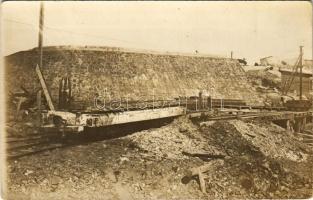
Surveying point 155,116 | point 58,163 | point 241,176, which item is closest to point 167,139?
point 155,116

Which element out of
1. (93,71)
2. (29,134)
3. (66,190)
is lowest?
(66,190)

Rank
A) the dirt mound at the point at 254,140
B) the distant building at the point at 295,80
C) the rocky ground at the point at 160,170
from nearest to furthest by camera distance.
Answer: the rocky ground at the point at 160,170, the dirt mound at the point at 254,140, the distant building at the point at 295,80

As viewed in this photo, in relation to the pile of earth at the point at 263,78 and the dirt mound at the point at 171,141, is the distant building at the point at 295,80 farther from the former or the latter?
the dirt mound at the point at 171,141

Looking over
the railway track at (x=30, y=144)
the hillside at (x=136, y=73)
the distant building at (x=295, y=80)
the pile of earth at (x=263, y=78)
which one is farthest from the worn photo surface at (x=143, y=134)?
the pile of earth at (x=263, y=78)

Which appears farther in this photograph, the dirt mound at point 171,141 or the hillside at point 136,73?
the hillside at point 136,73

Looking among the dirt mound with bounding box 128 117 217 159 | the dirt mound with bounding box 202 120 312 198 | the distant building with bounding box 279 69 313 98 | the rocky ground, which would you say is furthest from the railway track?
the distant building with bounding box 279 69 313 98

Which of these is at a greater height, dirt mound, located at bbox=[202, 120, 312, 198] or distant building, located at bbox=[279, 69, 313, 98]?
distant building, located at bbox=[279, 69, 313, 98]

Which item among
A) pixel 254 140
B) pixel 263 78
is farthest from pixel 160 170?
pixel 263 78

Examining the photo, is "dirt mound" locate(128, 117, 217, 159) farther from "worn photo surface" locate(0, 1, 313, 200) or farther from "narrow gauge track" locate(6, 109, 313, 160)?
"narrow gauge track" locate(6, 109, 313, 160)

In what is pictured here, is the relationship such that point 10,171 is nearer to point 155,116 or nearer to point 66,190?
point 66,190
